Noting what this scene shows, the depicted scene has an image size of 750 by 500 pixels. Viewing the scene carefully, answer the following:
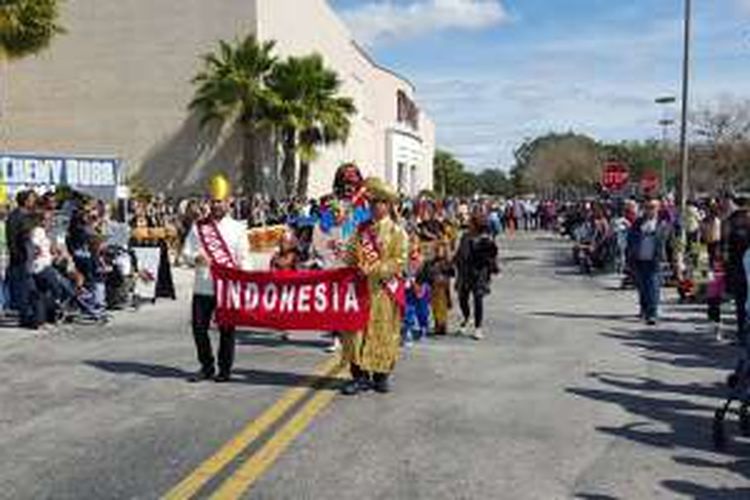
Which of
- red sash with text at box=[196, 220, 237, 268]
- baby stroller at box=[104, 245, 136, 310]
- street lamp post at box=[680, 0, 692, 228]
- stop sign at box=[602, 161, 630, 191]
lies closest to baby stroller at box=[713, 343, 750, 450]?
red sash with text at box=[196, 220, 237, 268]

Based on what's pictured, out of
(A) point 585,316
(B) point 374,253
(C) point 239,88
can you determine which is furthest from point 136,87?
(B) point 374,253

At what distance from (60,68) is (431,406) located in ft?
143

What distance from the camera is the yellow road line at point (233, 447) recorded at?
24.1 feet

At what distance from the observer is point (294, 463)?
805cm

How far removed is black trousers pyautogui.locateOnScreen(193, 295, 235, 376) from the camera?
11.4 metres

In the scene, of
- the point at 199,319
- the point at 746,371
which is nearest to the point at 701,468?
the point at 746,371

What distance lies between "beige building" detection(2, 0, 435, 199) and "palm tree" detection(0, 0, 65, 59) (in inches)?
661

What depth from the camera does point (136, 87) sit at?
163 feet

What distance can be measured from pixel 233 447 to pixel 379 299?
2.74m

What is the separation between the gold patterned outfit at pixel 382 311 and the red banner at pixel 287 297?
319mm

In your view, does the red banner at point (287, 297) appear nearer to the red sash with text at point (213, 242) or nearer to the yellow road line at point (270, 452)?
the red sash with text at point (213, 242)

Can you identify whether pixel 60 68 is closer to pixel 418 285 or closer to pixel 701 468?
pixel 418 285

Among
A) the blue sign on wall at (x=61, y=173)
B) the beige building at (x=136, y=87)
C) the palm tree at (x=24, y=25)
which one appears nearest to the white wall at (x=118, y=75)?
the beige building at (x=136, y=87)

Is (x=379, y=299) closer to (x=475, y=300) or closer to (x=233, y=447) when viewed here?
(x=233, y=447)
